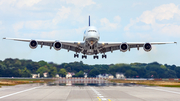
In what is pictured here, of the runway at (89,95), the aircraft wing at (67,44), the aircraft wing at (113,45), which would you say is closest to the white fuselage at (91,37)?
the aircraft wing at (67,44)

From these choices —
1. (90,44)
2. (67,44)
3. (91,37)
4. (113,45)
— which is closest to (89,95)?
(91,37)

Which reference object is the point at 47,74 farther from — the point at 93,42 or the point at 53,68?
the point at 93,42

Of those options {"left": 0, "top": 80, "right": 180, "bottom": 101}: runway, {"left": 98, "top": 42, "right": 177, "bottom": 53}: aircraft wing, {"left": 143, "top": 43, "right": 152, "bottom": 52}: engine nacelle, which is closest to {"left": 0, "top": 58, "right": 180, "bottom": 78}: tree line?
{"left": 98, "top": 42, "right": 177, "bottom": 53}: aircraft wing

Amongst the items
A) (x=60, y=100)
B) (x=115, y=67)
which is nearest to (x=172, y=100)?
(x=60, y=100)

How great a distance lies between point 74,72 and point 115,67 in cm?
4218

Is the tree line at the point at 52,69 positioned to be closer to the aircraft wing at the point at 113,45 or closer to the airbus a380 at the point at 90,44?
the aircraft wing at the point at 113,45

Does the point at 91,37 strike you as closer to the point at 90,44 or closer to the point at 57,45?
the point at 90,44

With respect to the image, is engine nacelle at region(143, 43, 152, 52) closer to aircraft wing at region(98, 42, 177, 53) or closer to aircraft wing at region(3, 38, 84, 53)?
aircraft wing at region(98, 42, 177, 53)

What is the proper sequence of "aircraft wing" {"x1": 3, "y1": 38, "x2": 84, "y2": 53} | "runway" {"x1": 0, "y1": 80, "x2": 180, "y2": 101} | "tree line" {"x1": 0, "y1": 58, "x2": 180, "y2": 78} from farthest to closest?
"tree line" {"x1": 0, "y1": 58, "x2": 180, "y2": 78}
"aircraft wing" {"x1": 3, "y1": 38, "x2": 84, "y2": 53}
"runway" {"x1": 0, "y1": 80, "x2": 180, "y2": 101}

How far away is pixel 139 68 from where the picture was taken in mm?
85250

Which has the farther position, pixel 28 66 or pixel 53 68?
pixel 28 66

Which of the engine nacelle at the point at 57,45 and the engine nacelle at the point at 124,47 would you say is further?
the engine nacelle at the point at 124,47

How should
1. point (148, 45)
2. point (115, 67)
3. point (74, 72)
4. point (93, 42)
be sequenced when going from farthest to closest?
1. point (74, 72)
2. point (115, 67)
3. point (148, 45)
4. point (93, 42)

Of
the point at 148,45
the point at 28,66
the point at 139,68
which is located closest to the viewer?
the point at 148,45
